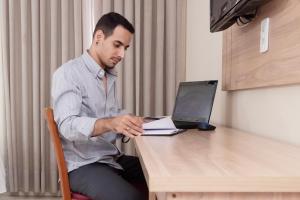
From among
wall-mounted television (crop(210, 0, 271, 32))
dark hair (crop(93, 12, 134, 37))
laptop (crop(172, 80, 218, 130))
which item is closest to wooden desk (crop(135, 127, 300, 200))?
wall-mounted television (crop(210, 0, 271, 32))

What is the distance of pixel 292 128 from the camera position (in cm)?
109

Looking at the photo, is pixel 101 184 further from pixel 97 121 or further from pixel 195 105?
pixel 195 105

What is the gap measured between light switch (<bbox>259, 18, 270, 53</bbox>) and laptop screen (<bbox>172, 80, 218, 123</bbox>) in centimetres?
36

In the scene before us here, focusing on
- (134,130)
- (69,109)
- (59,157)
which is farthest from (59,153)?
(134,130)

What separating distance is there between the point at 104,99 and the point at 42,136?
4.40ft

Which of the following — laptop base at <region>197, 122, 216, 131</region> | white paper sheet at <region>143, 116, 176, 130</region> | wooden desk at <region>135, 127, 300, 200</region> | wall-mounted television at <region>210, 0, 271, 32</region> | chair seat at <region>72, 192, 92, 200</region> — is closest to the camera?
wooden desk at <region>135, 127, 300, 200</region>

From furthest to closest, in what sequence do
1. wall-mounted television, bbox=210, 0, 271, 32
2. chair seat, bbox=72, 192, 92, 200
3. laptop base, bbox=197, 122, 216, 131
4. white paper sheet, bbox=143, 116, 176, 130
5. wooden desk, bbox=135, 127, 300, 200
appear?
laptop base, bbox=197, 122, 216, 131 < white paper sheet, bbox=143, 116, 176, 130 < chair seat, bbox=72, 192, 92, 200 < wall-mounted television, bbox=210, 0, 271, 32 < wooden desk, bbox=135, 127, 300, 200

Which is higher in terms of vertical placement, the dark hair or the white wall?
the dark hair

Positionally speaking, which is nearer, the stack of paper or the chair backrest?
the chair backrest

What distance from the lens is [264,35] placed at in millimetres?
1265

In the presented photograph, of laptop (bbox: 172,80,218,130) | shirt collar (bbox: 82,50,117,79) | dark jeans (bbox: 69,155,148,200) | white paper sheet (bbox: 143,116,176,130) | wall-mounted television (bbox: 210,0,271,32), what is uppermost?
wall-mounted television (bbox: 210,0,271,32)

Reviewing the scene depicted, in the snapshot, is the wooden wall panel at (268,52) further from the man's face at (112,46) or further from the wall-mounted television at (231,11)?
the man's face at (112,46)

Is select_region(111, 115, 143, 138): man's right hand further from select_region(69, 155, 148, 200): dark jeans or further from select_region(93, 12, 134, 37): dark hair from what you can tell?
select_region(93, 12, 134, 37): dark hair

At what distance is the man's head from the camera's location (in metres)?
1.66
